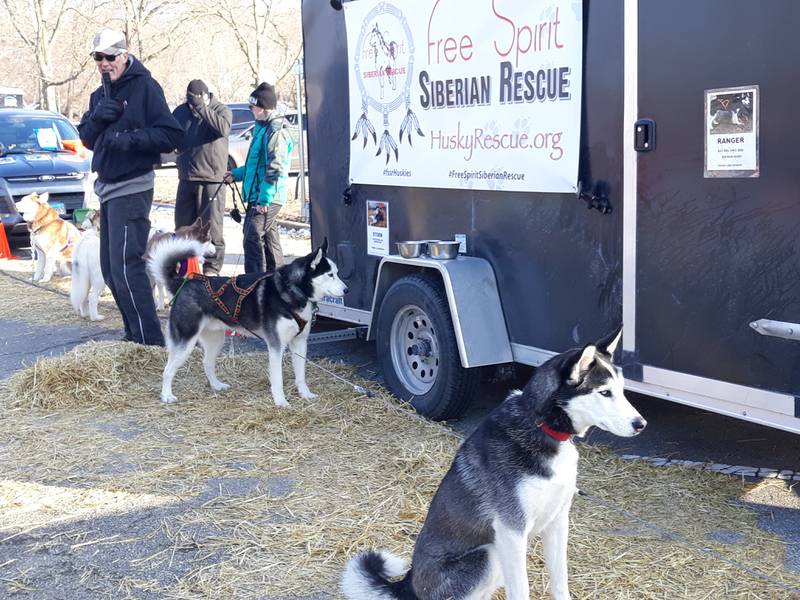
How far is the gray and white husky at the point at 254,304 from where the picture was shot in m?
5.75

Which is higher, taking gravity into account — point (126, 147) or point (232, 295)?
point (126, 147)

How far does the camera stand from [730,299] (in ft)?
12.3

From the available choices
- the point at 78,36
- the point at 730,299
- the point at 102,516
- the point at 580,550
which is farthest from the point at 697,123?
the point at 78,36

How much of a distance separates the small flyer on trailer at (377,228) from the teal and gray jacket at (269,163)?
242cm

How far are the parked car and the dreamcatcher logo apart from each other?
8.95 meters

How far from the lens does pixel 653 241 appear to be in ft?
13.2

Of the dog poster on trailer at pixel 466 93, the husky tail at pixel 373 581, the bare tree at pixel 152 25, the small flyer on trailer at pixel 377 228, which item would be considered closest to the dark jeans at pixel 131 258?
the dog poster on trailer at pixel 466 93

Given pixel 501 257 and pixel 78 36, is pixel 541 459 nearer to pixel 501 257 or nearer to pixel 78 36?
pixel 501 257

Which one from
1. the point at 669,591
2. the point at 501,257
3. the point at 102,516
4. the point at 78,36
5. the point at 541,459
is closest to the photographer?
the point at 541,459

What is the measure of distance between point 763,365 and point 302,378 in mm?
3205

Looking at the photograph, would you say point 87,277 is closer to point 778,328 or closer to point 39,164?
point 39,164

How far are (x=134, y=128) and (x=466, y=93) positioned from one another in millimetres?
3057

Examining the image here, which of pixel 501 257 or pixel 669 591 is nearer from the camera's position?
pixel 669 591

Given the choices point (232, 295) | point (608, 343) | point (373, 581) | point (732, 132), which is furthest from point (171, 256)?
point (732, 132)
